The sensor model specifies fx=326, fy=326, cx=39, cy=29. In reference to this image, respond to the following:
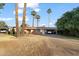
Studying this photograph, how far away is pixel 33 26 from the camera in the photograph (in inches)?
171

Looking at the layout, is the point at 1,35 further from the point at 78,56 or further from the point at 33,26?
the point at 78,56

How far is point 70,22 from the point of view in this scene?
4305 mm

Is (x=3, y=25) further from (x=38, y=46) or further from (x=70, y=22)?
(x=70, y=22)

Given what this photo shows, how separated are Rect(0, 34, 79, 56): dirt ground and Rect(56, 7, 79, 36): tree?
107mm

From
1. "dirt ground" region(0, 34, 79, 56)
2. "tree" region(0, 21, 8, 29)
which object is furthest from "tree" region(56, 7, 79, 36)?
"tree" region(0, 21, 8, 29)

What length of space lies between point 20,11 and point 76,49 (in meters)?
0.89

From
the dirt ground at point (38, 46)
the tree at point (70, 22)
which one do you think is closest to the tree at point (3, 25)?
the dirt ground at point (38, 46)

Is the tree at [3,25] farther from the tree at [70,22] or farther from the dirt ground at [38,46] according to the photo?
the tree at [70,22]

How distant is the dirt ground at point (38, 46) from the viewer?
14.0ft

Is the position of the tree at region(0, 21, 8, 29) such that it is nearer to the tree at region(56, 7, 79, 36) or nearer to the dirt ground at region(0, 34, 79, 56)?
the dirt ground at region(0, 34, 79, 56)

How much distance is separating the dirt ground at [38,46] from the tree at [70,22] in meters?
0.11

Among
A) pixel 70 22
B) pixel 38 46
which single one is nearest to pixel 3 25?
pixel 38 46

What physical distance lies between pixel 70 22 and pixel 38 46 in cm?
53

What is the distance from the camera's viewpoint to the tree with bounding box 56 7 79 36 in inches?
168
